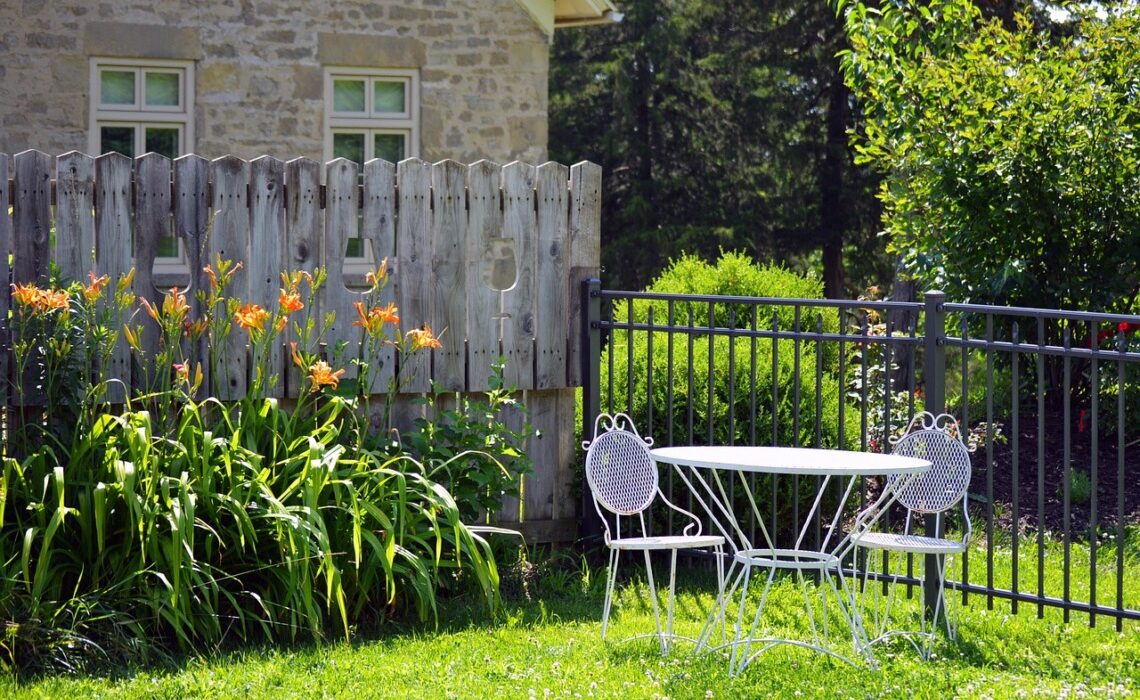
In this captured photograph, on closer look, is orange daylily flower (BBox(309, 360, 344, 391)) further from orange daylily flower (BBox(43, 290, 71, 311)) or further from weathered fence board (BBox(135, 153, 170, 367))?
orange daylily flower (BBox(43, 290, 71, 311))

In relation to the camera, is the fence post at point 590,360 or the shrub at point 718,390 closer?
the fence post at point 590,360

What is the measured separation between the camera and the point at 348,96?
11555 mm

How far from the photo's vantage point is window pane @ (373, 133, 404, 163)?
1168 centimetres

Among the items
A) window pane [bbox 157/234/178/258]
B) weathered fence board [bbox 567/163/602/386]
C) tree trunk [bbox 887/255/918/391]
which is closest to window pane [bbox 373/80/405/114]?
window pane [bbox 157/234/178/258]

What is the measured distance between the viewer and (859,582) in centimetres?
596

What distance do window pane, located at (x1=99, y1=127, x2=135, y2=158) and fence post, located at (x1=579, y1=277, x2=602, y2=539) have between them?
6287 millimetres

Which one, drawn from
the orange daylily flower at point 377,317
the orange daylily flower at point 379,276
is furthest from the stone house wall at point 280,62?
the orange daylily flower at point 377,317

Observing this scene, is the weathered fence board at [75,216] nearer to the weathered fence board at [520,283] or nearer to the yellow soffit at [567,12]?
the weathered fence board at [520,283]

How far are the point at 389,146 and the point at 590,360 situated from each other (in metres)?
6.11

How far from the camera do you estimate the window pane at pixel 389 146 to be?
Result: 38.3 feet

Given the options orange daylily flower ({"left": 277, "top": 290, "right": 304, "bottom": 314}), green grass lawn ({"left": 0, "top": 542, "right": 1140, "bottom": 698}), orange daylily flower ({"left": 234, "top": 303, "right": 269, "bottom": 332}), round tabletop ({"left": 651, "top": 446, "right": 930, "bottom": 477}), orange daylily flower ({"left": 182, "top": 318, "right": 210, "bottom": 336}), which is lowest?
green grass lawn ({"left": 0, "top": 542, "right": 1140, "bottom": 698})

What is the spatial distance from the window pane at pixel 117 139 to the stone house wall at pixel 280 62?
0.74 feet

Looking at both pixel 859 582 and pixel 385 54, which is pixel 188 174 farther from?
pixel 385 54

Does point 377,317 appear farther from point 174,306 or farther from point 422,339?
point 174,306
